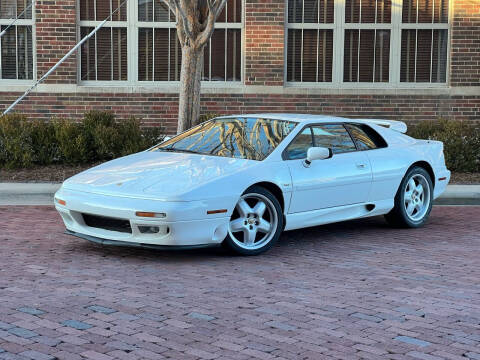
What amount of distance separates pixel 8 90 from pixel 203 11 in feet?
17.8

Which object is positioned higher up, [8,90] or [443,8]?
[443,8]

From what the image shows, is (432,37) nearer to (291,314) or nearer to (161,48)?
(161,48)

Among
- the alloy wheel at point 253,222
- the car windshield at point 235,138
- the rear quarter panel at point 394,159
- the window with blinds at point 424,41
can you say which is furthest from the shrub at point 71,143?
the window with blinds at point 424,41

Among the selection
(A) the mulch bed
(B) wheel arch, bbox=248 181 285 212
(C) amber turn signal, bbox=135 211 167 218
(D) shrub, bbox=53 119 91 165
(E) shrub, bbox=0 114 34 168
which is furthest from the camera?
(D) shrub, bbox=53 119 91 165

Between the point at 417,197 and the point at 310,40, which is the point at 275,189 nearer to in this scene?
the point at 417,197

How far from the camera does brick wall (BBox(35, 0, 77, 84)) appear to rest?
603 inches

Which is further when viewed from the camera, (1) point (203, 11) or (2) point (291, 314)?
(1) point (203, 11)

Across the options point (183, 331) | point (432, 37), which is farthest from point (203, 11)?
point (183, 331)

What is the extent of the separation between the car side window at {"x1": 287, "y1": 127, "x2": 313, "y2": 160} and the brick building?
774 centimetres

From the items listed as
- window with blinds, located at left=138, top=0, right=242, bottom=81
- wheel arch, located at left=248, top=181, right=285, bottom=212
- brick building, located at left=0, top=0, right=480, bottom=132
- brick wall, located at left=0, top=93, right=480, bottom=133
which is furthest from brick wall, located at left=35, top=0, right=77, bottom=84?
wheel arch, located at left=248, top=181, right=285, bottom=212

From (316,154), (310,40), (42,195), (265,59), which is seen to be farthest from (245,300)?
(310,40)

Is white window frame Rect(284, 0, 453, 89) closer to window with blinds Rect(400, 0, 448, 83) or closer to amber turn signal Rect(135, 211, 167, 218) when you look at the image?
window with blinds Rect(400, 0, 448, 83)

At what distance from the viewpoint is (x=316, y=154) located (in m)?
7.58

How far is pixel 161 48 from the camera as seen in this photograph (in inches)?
621
